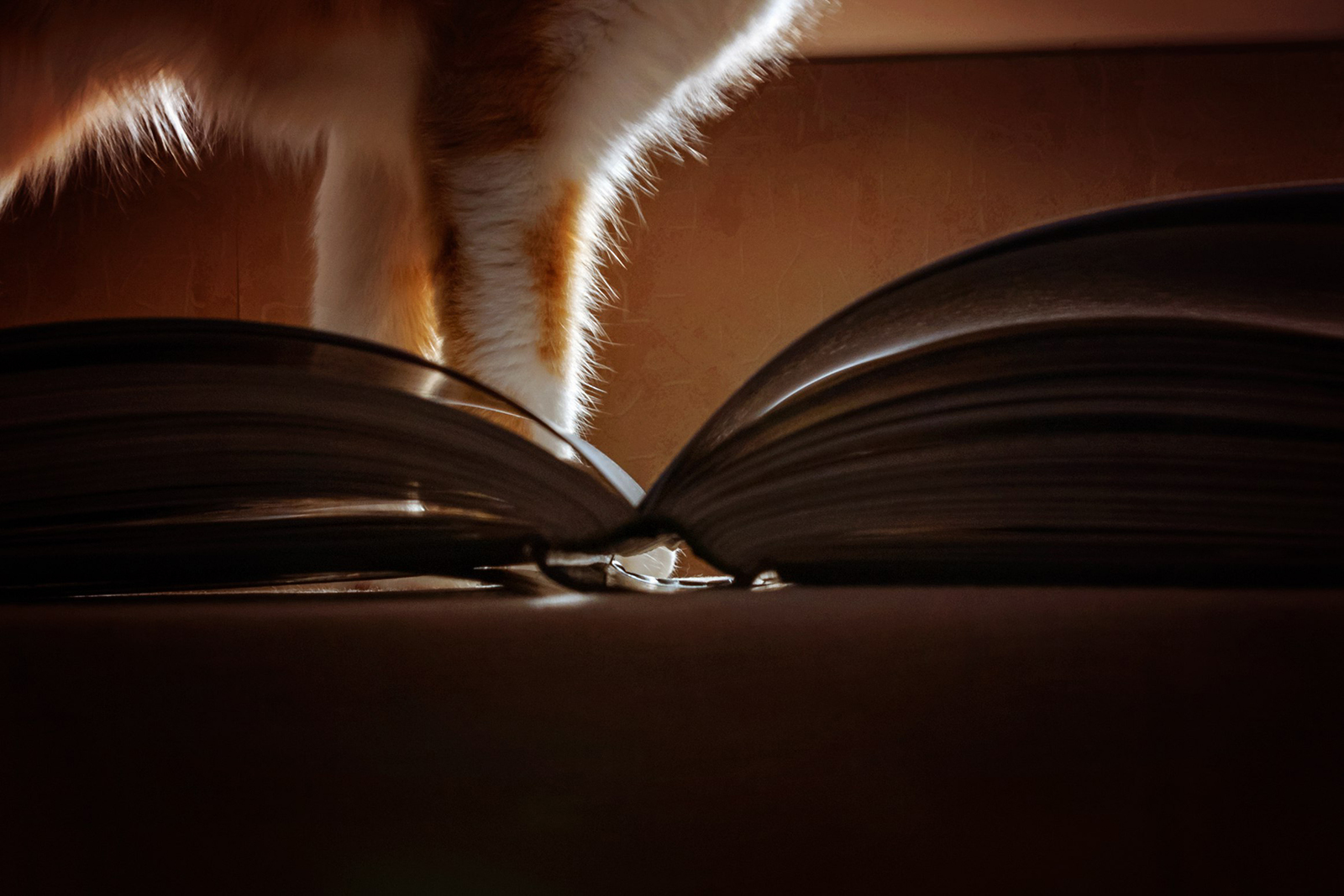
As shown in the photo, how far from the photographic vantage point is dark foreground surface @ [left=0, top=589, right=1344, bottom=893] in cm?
10

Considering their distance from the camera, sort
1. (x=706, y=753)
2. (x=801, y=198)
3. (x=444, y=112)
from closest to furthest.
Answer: (x=706, y=753) → (x=444, y=112) → (x=801, y=198)

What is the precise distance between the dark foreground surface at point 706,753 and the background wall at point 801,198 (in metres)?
1.38


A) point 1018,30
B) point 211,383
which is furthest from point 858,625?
point 1018,30

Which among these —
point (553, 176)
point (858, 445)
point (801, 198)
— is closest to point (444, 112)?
point (553, 176)

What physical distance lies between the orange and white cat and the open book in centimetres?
30

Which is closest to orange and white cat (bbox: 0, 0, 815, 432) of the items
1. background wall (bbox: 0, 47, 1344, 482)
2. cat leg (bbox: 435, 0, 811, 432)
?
cat leg (bbox: 435, 0, 811, 432)

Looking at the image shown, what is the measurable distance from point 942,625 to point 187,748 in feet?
0.35

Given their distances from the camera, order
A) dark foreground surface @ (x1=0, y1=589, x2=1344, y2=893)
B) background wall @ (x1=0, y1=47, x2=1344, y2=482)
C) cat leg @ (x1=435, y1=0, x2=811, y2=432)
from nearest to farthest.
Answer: dark foreground surface @ (x1=0, y1=589, x2=1344, y2=893) < cat leg @ (x1=435, y1=0, x2=811, y2=432) < background wall @ (x1=0, y1=47, x2=1344, y2=482)

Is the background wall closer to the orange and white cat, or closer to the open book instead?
the orange and white cat

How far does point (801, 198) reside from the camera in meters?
1.57

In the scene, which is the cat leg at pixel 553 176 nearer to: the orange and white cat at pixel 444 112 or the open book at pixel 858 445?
the orange and white cat at pixel 444 112

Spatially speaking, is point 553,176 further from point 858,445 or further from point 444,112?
point 858,445

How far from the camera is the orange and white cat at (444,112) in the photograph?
47 cm

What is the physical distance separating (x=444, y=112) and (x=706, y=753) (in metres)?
0.46
